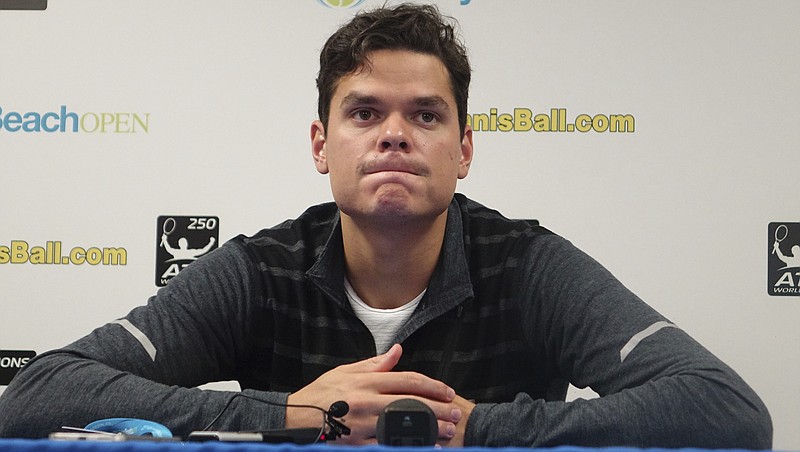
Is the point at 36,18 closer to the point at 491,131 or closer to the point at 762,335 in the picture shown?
the point at 491,131

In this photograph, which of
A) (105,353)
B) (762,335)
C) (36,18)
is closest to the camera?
(105,353)

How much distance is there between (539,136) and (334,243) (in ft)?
3.07

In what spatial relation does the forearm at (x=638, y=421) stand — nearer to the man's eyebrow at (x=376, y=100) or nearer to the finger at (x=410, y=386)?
the finger at (x=410, y=386)

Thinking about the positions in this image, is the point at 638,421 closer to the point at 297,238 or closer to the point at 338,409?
the point at 338,409

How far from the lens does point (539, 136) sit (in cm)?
234

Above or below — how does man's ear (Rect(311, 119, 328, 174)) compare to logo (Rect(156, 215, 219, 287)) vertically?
above

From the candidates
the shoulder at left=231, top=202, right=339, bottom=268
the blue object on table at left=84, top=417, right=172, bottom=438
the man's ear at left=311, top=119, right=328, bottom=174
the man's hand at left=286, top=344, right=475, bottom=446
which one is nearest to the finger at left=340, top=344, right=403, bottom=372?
the man's hand at left=286, top=344, right=475, bottom=446

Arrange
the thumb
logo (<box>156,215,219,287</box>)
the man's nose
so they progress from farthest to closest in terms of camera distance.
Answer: logo (<box>156,215,219,287</box>), the man's nose, the thumb

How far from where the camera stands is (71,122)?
2.44 meters

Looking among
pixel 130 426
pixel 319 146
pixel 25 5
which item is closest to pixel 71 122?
pixel 25 5

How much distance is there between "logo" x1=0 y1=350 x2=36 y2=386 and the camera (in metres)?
2.39

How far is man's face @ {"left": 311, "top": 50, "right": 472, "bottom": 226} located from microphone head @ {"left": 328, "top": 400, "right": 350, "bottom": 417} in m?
0.44

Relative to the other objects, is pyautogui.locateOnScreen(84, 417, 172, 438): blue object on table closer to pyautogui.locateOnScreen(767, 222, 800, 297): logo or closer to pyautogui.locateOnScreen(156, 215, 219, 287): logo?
pyautogui.locateOnScreen(156, 215, 219, 287): logo

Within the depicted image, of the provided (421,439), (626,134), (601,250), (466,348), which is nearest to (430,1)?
(626,134)
